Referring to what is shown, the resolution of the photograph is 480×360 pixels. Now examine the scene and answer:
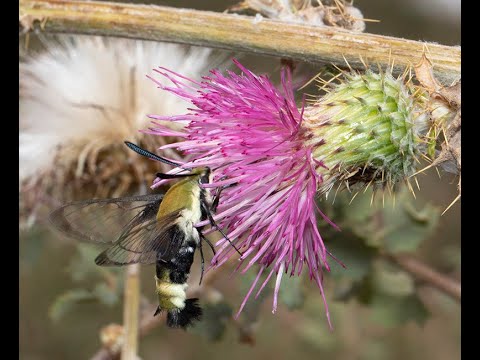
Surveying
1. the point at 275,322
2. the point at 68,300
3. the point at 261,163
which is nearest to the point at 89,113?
the point at 68,300

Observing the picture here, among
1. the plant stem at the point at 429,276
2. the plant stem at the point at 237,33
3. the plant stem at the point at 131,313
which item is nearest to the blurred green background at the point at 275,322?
the plant stem at the point at 429,276

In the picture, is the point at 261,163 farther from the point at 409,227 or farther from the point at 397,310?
the point at 397,310

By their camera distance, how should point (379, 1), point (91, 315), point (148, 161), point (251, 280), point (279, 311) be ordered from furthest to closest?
point (379, 1) < point (279, 311) < point (91, 315) < point (148, 161) < point (251, 280)

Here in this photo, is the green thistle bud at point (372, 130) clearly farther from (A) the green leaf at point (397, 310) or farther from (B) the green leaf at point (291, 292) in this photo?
(A) the green leaf at point (397, 310)

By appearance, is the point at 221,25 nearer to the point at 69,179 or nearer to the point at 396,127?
the point at 396,127

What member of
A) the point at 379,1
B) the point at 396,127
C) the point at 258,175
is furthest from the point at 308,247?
the point at 379,1
